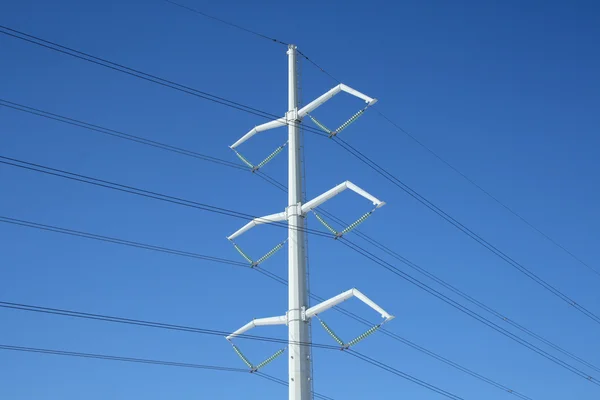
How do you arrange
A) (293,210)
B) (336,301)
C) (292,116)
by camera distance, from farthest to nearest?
(292,116) < (293,210) < (336,301)

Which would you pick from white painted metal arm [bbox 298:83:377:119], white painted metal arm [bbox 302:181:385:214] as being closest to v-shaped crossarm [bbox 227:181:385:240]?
white painted metal arm [bbox 302:181:385:214]

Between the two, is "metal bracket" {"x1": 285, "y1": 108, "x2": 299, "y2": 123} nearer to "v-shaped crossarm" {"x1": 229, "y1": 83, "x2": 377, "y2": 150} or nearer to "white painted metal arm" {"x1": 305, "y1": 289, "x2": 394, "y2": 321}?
"v-shaped crossarm" {"x1": 229, "y1": 83, "x2": 377, "y2": 150}

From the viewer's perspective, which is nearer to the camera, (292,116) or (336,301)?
(336,301)

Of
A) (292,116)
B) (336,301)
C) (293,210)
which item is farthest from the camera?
(292,116)

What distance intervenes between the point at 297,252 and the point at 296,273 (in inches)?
44.2

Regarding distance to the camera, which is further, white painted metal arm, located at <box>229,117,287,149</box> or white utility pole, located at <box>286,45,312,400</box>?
white painted metal arm, located at <box>229,117,287,149</box>

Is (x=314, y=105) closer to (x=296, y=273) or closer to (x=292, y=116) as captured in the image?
(x=292, y=116)

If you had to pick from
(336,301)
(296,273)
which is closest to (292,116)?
(296,273)

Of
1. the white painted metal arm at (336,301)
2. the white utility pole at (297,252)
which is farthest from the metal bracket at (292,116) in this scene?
the white painted metal arm at (336,301)

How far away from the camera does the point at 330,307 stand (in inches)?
1706

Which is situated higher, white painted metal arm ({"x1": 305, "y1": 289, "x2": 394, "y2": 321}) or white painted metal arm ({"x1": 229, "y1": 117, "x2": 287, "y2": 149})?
white painted metal arm ({"x1": 229, "y1": 117, "x2": 287, "y2": 149})

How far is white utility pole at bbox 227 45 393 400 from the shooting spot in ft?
140

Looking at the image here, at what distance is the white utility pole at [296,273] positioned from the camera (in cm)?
4269

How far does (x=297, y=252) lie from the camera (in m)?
45.0
